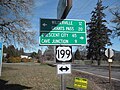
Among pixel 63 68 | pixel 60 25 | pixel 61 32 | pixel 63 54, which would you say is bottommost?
pixel 63 68

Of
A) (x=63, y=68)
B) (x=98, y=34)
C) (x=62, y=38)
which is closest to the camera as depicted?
(x=63, y=68)

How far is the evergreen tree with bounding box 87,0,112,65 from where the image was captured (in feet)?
240

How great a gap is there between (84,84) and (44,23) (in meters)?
2.43

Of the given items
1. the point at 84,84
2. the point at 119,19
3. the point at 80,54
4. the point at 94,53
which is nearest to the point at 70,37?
the point at 84,84

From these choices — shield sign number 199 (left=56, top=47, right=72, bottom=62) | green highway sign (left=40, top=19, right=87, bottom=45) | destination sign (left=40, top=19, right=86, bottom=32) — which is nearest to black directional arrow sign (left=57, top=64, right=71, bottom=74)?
shield sign number 199 (left=56, top=47, right=72, bottom=62)

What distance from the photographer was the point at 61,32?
737 cm

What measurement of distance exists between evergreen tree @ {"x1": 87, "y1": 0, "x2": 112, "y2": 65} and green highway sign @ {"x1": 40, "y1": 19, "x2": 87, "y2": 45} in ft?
217

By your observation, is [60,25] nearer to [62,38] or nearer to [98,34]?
[62,38]

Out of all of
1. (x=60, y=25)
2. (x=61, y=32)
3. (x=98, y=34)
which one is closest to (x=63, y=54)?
(x=61, y=32)

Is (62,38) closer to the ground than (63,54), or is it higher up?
higher up

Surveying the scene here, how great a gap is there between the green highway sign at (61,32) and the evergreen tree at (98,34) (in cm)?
6604

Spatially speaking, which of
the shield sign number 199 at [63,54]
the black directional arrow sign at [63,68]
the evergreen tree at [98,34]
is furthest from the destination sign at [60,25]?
the evergreen tree at [98,34]

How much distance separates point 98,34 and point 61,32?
67798 mm

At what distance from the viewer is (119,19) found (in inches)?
2016
